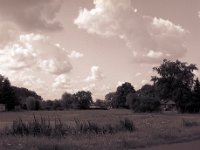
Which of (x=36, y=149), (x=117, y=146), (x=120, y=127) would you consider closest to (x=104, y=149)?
(x=117, y=146)

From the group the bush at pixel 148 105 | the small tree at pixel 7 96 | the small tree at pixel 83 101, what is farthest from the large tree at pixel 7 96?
the bush at pixel 148 105

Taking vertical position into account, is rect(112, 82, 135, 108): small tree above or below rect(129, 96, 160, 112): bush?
above

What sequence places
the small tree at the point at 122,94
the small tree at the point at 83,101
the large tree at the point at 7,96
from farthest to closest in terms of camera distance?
the small tree at the point at 122,94 < the small tree at the point at 83,101 < the large tree at the point at 7,96

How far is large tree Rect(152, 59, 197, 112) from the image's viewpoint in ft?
338

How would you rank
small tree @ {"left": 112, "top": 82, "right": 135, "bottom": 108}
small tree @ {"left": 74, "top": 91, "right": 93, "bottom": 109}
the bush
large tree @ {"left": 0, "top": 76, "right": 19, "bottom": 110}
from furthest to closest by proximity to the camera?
small tree @ {"left": 112, "top": 82, "right": 135, "bottom": 108} < small tree @ {"left": 74, "top": 91, "right": 93, "bottom": 109} < large tree @ {"left": 0, "top": 76, "right": 19, "bottom": 110} < the bush

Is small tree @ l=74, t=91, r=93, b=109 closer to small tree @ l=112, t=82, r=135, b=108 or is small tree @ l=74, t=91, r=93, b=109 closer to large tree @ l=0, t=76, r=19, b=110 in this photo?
small tree @ l=112, t=82, r=135, b=108

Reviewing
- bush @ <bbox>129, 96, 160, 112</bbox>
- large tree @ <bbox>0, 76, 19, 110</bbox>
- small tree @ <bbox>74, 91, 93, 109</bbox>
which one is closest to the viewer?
bush @ <bbox>129, 96, 160, 112</bbox>

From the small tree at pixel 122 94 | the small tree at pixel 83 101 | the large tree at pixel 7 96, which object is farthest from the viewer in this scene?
the small tree at pixel 122 94

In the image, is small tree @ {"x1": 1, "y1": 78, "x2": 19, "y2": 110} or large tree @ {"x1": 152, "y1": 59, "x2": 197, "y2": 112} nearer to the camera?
large tree @ {"x1": 152, "y1": 59, "x2": 197, "y2": 112}

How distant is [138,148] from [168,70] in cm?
9092

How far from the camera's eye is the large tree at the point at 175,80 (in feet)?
338

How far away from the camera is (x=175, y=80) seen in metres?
105

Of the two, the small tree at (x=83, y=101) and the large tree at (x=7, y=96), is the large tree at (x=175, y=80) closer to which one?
the large tree at (x=7, y=96)

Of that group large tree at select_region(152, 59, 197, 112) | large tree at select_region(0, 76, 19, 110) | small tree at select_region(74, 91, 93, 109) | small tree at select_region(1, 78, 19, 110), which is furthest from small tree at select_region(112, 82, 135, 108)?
large tree at select_region(152, 59, 197, 112)
